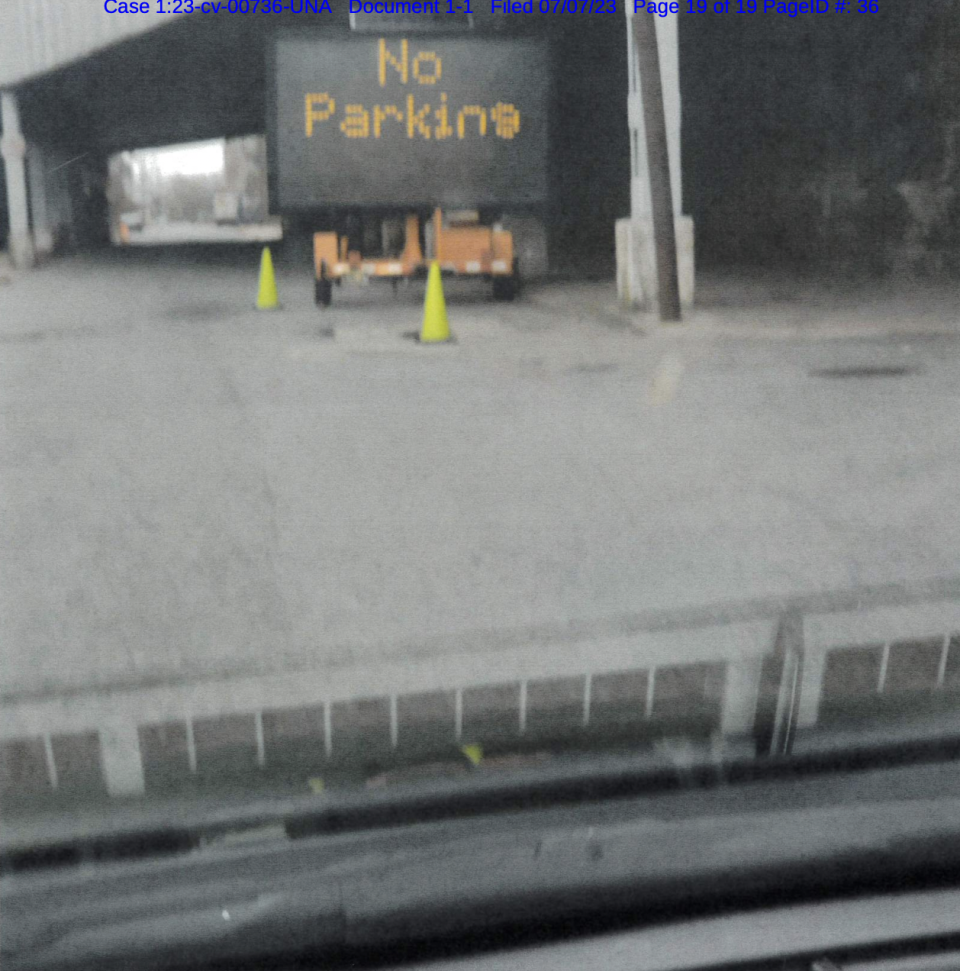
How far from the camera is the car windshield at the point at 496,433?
12.7 feet

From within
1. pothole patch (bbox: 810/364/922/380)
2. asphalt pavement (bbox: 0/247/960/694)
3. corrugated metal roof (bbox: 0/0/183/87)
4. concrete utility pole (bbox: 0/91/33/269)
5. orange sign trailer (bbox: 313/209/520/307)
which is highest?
corrugated metal roof (bbox: 0/0/183/87)

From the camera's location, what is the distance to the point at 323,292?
18219 mm

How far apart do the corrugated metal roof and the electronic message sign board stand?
288 inches

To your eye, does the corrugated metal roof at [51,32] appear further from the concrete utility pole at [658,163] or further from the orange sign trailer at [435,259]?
the concrete utility pole at [658,163]

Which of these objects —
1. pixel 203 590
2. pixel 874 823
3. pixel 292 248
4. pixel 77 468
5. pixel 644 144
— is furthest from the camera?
pixel 292 248

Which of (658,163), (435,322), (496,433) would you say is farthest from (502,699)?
(658,163)

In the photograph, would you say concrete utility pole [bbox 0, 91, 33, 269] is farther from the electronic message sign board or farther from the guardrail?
the guardrail

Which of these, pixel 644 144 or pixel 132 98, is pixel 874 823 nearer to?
pixel 644 144

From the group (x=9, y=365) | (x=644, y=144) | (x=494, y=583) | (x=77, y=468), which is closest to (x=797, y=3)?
(x=644, y=144)

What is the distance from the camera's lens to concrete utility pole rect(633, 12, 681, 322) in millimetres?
14164

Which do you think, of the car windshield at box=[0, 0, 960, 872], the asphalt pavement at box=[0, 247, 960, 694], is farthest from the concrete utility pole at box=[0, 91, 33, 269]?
the asphalt pavement at box=[0, 247, 960, 694]

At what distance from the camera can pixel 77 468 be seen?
747 centimetres

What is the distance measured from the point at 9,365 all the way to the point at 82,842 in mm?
9948

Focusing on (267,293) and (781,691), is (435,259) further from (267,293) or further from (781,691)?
(781,691)
